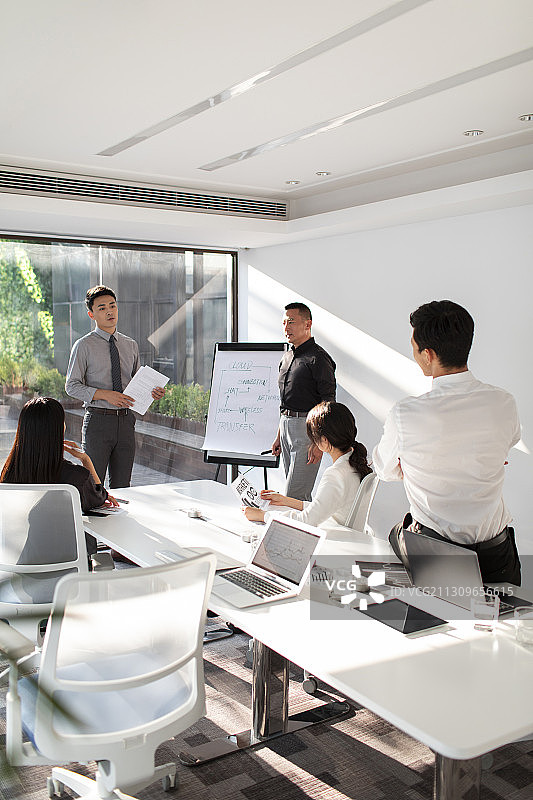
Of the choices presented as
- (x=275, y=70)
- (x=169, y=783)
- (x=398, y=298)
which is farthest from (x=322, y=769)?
(x=398, y=298)

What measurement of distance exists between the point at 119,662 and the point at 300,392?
371 cm

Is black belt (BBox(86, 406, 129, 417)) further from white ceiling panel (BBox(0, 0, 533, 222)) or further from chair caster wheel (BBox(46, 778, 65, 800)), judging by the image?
chair caster wheel (BBox(46, 778, 65, 800))

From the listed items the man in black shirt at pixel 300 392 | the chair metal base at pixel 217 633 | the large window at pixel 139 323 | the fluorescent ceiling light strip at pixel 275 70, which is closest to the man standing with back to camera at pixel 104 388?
the large window at pixel 139 323

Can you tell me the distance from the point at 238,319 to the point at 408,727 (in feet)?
19.2

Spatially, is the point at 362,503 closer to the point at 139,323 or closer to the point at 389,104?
the point at 389,104

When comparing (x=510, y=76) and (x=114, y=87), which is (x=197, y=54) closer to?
(x=114, y=87)

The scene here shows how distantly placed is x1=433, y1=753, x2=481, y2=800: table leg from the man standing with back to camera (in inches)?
154

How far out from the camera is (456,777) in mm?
1727

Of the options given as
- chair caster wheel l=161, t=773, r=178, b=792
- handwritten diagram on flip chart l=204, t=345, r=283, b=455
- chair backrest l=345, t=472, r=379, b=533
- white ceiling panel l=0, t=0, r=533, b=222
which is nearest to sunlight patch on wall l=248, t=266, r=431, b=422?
handwritten diagram on flip chart l=204, t=345, r=283, b=455

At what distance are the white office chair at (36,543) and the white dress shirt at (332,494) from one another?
77 centimetres

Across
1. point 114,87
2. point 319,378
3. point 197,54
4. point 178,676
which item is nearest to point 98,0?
point 197,54

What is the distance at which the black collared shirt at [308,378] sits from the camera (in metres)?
5.48

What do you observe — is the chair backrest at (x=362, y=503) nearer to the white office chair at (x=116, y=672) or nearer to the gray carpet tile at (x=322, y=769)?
the gray carpet tile at (x=322, y=769)

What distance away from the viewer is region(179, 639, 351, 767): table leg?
2.78 meters
